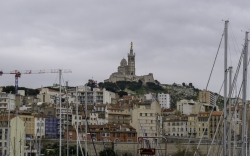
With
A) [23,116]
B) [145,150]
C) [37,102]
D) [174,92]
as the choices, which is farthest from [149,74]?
[145,150]

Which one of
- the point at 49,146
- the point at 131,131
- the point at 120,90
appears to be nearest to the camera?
the point at 49,146

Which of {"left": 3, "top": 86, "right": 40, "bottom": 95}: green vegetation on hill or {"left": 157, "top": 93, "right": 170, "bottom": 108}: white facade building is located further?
{"left": 157, "top": 93, "right": 170, "bottom": 108}: white facade building

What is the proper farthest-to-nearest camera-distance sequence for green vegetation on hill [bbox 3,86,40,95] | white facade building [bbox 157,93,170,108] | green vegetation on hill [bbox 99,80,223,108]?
green vegetation on hill [bbox 99,80,223,108]
white facade building [bbox 157,93,170,108]
green vegetation on hill [bbox 3,86,40,95]

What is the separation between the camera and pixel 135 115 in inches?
3875

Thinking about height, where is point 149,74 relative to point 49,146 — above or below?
above

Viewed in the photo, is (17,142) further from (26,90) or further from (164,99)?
(164,99)

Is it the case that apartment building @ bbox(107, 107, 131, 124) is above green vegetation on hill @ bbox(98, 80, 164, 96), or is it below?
below

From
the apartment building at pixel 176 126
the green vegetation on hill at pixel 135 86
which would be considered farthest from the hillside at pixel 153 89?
the apartment building at pixel 176 126

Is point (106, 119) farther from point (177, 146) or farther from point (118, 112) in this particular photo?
point (177, 146)

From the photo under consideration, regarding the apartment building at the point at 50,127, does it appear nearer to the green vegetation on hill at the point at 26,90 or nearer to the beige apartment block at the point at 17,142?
the beige apartment block at the point at 17,142

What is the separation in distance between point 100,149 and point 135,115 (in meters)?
18.3

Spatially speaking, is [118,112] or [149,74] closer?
[118,112]

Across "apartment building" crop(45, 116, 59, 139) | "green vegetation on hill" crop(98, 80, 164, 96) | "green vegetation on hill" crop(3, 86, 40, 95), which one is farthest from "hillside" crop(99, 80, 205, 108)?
"apartment building" crop(45, 116, 59, 139)

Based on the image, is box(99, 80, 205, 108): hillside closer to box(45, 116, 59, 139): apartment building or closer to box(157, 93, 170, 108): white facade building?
box(157, 93, 170, 108): white facade building
